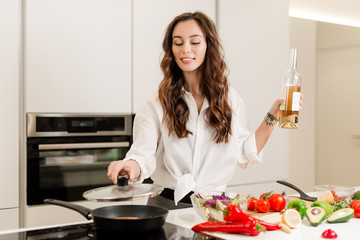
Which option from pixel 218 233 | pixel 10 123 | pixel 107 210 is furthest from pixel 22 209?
pixel 218 233

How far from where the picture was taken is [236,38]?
136 inches

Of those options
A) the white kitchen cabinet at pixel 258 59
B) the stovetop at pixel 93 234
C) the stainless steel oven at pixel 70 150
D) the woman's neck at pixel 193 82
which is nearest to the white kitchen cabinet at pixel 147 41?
the stainless steel oven at pixel 70 150

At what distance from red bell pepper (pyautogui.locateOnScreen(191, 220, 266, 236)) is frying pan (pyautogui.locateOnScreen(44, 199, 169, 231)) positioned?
0.46ft

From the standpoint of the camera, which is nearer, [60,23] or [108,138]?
[60,23]

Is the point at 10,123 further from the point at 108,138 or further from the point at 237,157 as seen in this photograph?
the point at 237,157

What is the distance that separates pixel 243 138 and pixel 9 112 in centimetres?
135

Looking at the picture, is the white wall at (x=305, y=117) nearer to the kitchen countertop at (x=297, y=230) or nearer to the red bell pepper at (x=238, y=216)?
the kitchen countertop at (x=297, y=230)

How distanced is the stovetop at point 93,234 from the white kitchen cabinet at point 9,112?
119cm

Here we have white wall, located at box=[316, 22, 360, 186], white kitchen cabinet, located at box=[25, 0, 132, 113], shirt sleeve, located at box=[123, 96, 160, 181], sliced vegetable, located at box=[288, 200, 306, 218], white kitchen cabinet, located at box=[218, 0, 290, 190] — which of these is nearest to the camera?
sliced vegetable, located at box=[288, 200, 306, 218]

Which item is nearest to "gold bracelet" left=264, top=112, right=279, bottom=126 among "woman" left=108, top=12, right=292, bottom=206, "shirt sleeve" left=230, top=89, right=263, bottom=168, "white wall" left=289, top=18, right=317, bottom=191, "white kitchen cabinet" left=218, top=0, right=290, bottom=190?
"woman" left=108, top=12, right=292, bottom=206

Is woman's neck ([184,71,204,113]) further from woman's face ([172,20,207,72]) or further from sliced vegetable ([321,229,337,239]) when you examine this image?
sliced vegetable ([321,229,337,239])

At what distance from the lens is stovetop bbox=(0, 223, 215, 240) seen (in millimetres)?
1418

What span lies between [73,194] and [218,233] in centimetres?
158

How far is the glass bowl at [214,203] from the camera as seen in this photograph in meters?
1.56
